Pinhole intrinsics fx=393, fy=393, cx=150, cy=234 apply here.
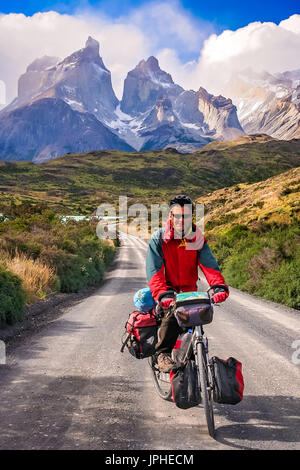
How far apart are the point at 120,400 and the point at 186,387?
1313 mm

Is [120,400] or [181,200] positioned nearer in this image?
[181,200]

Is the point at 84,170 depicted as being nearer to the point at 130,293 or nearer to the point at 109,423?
the point at 130,293

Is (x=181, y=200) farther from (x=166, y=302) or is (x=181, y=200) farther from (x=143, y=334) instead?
(x=143, y=334)

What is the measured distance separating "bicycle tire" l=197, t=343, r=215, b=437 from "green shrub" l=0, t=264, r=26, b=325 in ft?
21.2

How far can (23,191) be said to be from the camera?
138500mm

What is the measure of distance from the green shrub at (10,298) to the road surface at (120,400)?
103 centimetres

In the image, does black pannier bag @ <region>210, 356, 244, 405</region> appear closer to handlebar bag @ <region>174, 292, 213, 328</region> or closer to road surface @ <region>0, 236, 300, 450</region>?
road surface @ <region>0, 236, 300, 450</region>

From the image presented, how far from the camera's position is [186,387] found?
391 cm

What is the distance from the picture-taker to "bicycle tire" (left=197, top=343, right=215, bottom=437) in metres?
3.77

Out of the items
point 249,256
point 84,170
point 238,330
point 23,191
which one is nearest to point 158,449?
point 238,330

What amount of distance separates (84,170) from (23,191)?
61.2 metres

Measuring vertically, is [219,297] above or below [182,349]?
above

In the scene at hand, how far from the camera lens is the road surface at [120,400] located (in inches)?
149

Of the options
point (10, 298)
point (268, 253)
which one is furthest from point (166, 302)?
point (268, 253)
